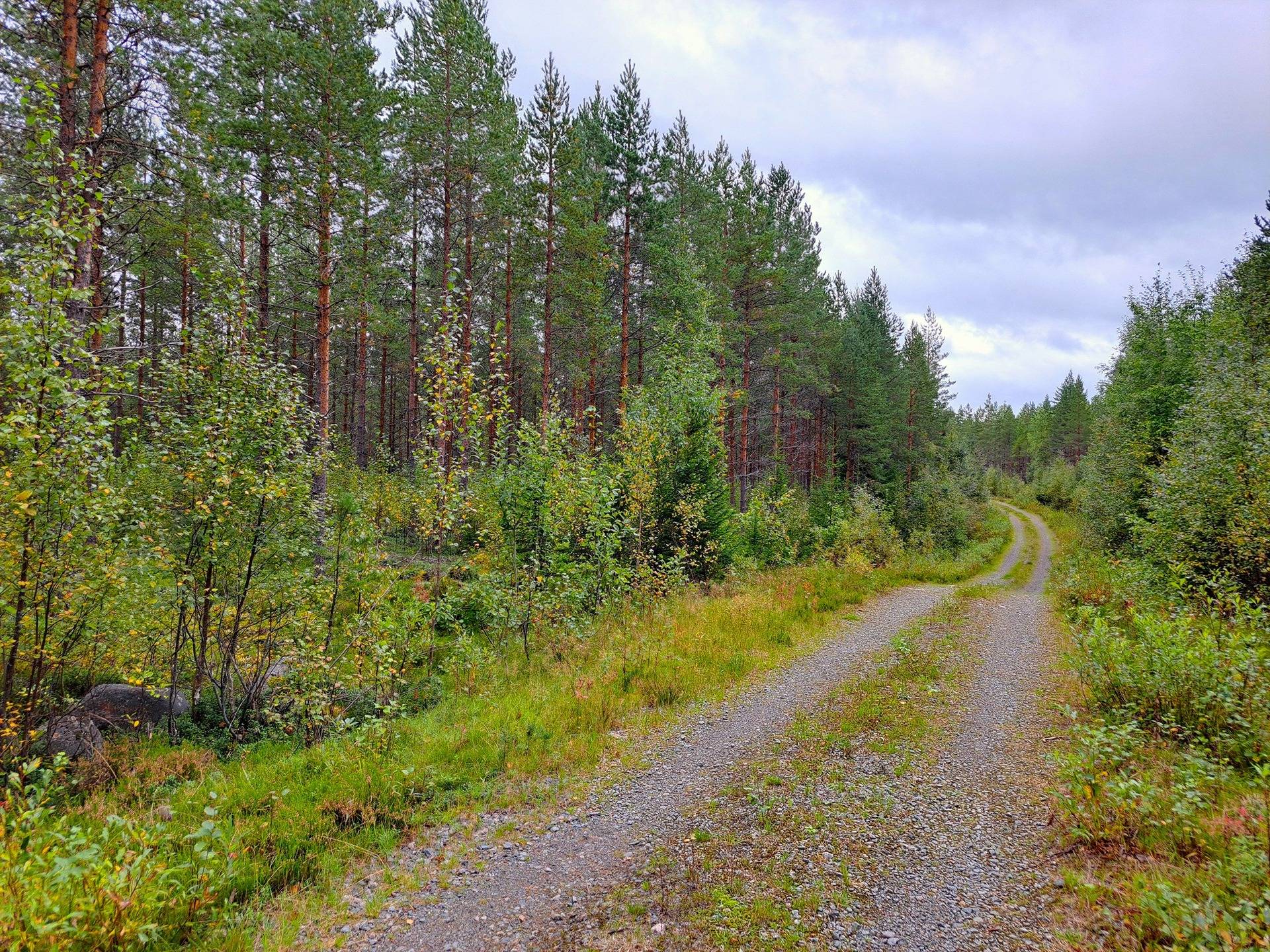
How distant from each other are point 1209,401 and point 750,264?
52.8ft

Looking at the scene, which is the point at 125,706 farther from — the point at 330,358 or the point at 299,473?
the point at 330,358

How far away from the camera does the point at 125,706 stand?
23.8ft

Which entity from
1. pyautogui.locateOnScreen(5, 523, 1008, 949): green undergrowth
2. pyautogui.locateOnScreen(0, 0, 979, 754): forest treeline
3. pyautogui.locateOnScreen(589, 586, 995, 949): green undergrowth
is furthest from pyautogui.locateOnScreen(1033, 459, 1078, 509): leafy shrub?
pyautogui.locateOnScreen(5, 523, 1008, 949): green undergrowth

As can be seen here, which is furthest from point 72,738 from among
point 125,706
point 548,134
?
point 548,134

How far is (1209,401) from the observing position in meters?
11.6

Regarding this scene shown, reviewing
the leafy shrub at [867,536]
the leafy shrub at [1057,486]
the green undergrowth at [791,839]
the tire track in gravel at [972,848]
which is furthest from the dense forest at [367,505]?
the leafy shrub at [1057,486]

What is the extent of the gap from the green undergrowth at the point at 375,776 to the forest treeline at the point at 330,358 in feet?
2.88

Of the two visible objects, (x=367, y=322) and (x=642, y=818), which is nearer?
(x=642, y=818)

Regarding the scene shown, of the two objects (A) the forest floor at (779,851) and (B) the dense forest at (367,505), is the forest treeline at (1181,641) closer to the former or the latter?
(B) the dense forest at (367,505)

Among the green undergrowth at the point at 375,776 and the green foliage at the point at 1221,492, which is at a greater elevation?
the green foliage at the point at 1221,492

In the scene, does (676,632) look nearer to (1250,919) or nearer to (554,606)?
(554,606)

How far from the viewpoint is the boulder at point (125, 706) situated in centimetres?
697

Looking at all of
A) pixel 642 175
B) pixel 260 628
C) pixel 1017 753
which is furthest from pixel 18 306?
pixel 642 175

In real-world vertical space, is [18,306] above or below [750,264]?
below
